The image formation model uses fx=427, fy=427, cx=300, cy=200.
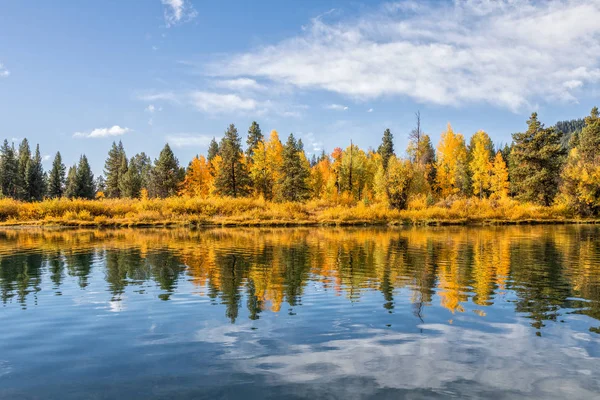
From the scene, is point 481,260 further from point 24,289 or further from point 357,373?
point 24,289

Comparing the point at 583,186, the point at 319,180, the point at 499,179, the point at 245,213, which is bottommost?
the point at 245,213

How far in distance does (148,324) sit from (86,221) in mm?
42781

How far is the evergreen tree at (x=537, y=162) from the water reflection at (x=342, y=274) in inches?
1461

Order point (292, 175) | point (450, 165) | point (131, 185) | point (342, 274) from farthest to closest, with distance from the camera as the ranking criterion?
point (131, 185), point (450, 165), point (292, 175), point (342, 274)

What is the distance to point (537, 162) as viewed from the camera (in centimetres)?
5878

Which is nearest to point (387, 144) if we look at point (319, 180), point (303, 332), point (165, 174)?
point (319, 180)

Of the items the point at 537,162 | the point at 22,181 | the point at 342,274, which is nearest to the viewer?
the point at 342,274

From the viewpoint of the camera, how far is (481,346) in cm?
704

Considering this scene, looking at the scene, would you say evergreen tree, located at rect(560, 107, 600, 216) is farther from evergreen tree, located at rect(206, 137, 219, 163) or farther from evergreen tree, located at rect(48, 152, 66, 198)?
evergreen tree, located at rect(48, 152, 66, 198)

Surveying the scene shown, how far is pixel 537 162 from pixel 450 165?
19.7 meters

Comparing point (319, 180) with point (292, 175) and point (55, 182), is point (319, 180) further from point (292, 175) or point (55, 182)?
point (55, 182)

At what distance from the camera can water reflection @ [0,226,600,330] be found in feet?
33.9

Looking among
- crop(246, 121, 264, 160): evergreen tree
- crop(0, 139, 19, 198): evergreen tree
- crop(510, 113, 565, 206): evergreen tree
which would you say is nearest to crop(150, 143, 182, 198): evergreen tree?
crop(246, 121, 264, 160): evergreen tree

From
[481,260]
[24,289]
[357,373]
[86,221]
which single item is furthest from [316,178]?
A: [357,373]
